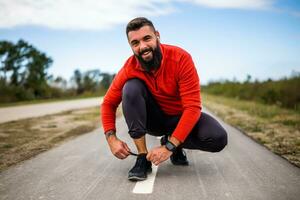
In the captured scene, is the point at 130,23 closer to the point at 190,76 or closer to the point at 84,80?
the point at 190,76

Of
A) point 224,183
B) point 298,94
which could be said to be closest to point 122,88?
point 224,183

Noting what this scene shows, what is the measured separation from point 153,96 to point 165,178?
903 mm

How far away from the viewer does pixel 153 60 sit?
372cm

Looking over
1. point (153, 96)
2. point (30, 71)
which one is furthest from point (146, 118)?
point (30, 71)

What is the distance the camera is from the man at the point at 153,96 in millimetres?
3582

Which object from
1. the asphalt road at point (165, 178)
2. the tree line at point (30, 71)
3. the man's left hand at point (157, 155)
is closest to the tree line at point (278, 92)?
the asphalt road at point (165, 178)

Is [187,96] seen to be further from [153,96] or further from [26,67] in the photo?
[26,67]

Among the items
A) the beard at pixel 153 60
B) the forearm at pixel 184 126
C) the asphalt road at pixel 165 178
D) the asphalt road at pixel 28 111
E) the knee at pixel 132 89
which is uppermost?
the beard at pixel 153 60

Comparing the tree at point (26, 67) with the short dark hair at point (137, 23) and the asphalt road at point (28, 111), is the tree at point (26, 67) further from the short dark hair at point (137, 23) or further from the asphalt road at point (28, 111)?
the short dark hair at point (137, 23)

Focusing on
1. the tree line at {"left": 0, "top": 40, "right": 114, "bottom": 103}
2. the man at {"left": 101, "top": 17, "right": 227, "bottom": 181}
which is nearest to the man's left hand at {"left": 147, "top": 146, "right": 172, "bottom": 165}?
the man at {"left": 101, "top": 17, "right": 227, "bottom": 181}

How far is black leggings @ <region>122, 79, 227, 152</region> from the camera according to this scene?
145 inches

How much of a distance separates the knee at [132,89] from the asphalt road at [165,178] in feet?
2.79

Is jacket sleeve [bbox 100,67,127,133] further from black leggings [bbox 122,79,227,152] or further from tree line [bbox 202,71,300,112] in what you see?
tree line [bbox 202,71,300,112]

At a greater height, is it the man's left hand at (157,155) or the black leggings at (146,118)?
the black leggings at (146,118)
